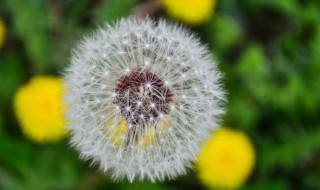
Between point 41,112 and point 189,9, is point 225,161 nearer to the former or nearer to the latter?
point 189,9

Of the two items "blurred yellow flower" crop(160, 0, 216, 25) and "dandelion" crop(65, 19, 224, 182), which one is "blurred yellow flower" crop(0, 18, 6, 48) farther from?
"dandelion" crop(65, 19, 224, 182)

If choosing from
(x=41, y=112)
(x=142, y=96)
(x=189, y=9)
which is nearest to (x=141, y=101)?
(x=142, y=96)

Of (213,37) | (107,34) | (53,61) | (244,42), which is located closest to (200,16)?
(213,37)

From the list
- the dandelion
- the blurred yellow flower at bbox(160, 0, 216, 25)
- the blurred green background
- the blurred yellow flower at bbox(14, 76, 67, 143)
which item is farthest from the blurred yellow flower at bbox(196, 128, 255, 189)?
the dandelion

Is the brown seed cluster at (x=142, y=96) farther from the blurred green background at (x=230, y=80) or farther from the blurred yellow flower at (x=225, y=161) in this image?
the blurred green background at (x=230, y=80)

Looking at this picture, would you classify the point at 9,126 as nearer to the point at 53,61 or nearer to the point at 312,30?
the point at 53,61

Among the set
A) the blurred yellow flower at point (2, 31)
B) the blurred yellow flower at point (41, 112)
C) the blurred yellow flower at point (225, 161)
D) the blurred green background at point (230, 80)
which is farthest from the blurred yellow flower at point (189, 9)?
the blurred yellow flower at point (2, 31)
